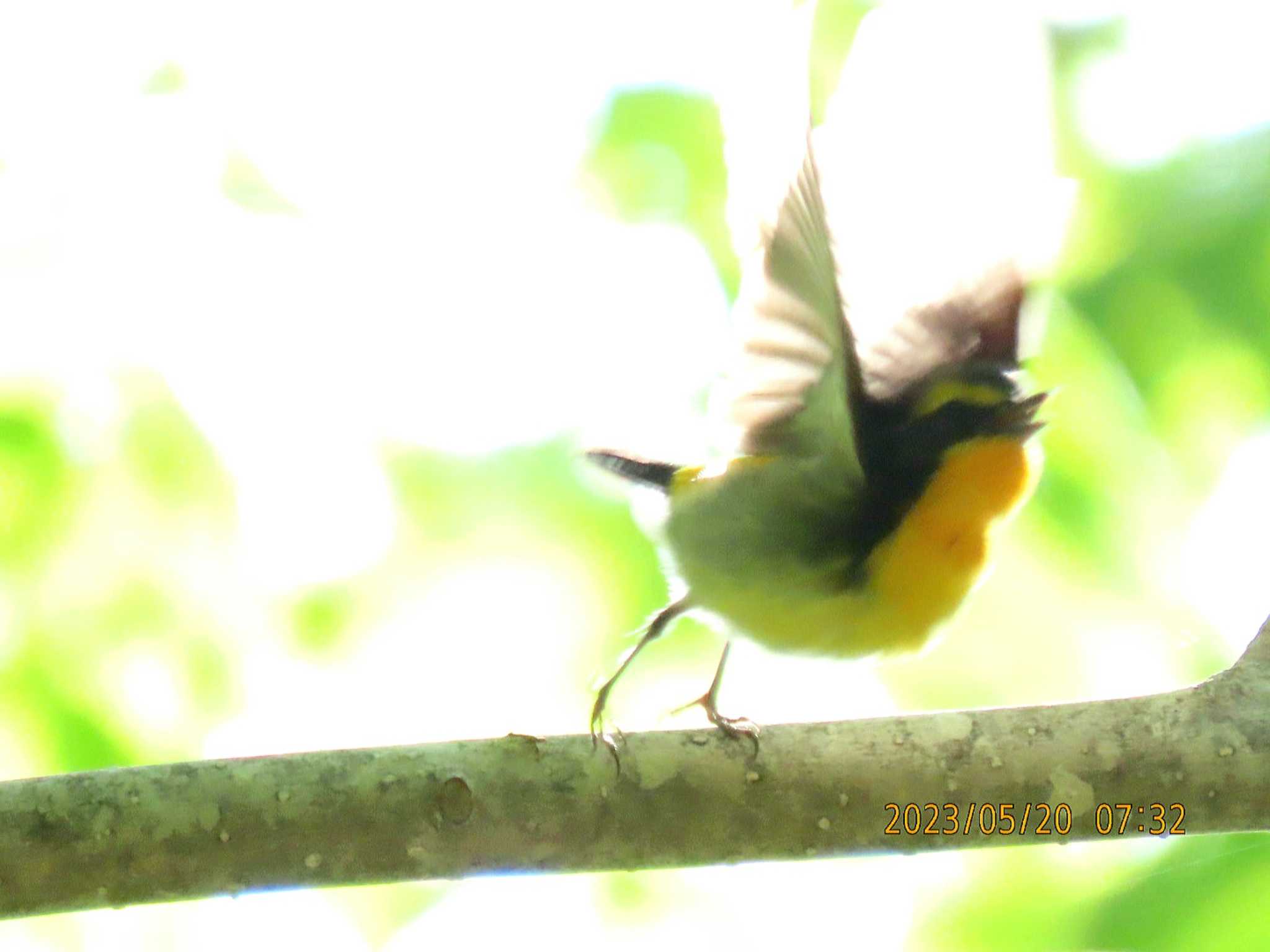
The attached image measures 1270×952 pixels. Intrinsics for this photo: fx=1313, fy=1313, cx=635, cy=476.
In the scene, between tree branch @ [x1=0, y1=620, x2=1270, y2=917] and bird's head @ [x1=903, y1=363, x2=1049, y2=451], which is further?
bird's head @ [x1=903, y1=363, x2=1049, y2=451]

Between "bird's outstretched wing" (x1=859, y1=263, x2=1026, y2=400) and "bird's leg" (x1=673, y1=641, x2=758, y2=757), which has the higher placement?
"bird's outstretched wing" (x1=859, y1=263, x2=1026, y2=400)

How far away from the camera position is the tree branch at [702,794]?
2.41 metres

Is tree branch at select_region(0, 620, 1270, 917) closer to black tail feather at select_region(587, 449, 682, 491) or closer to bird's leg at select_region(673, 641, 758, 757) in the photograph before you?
bird's leg at select_region(673, 641, 758, 757)

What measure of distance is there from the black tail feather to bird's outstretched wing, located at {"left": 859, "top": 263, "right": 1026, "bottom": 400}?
0.78m

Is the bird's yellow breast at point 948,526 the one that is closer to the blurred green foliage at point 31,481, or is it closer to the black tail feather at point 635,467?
the black tail feather at point 635,467

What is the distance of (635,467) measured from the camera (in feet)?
12.8

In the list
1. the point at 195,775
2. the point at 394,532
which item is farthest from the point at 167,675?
the point at 195,775

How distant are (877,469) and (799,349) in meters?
0.40

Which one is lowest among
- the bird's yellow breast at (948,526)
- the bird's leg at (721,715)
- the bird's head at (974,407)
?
the bird's leg at (721,715)

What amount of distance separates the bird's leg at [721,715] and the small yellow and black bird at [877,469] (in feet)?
0.30

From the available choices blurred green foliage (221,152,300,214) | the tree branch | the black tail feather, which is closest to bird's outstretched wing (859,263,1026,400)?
the black tail feather

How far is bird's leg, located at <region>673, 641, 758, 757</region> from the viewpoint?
2.66m
